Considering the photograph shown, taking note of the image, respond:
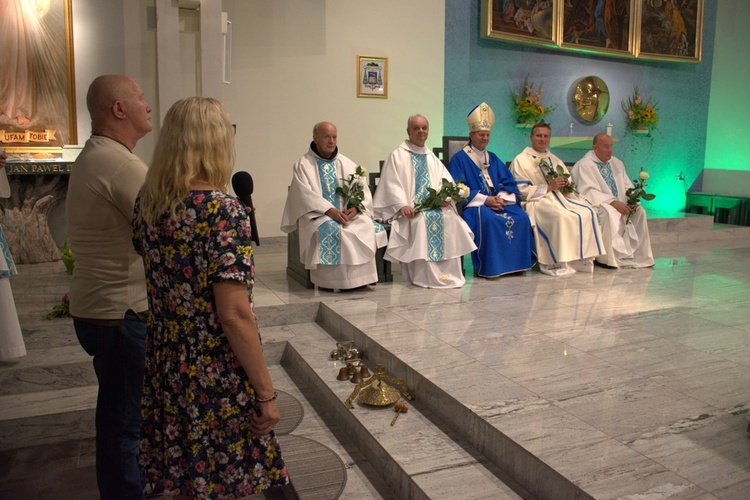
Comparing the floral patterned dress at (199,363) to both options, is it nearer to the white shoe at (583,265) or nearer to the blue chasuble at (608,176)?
the white shoe at (583,265)

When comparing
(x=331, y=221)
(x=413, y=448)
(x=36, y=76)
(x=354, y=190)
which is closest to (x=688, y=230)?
(x=354, y=190)

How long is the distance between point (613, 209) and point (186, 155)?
631cm

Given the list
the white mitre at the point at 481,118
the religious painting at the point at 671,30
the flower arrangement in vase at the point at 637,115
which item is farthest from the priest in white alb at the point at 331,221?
the religious painting at the point at 671,30

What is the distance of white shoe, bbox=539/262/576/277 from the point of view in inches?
255

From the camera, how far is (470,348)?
401 cm

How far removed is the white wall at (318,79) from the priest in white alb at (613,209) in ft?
8.20

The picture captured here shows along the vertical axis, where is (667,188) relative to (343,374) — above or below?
above

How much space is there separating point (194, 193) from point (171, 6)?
15.9 ft

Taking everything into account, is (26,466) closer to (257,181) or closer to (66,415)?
(66,415)

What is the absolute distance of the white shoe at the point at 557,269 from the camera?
6486 mm

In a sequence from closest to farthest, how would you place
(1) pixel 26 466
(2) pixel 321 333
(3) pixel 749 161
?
1. (1) pixel 26 466
2. (2) pixel 321 333
3. (3) pixel 749 161

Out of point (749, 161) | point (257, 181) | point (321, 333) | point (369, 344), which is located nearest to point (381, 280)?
point (321, 333)

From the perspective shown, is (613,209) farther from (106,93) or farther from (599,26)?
(106,93)

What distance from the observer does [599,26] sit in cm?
1018
